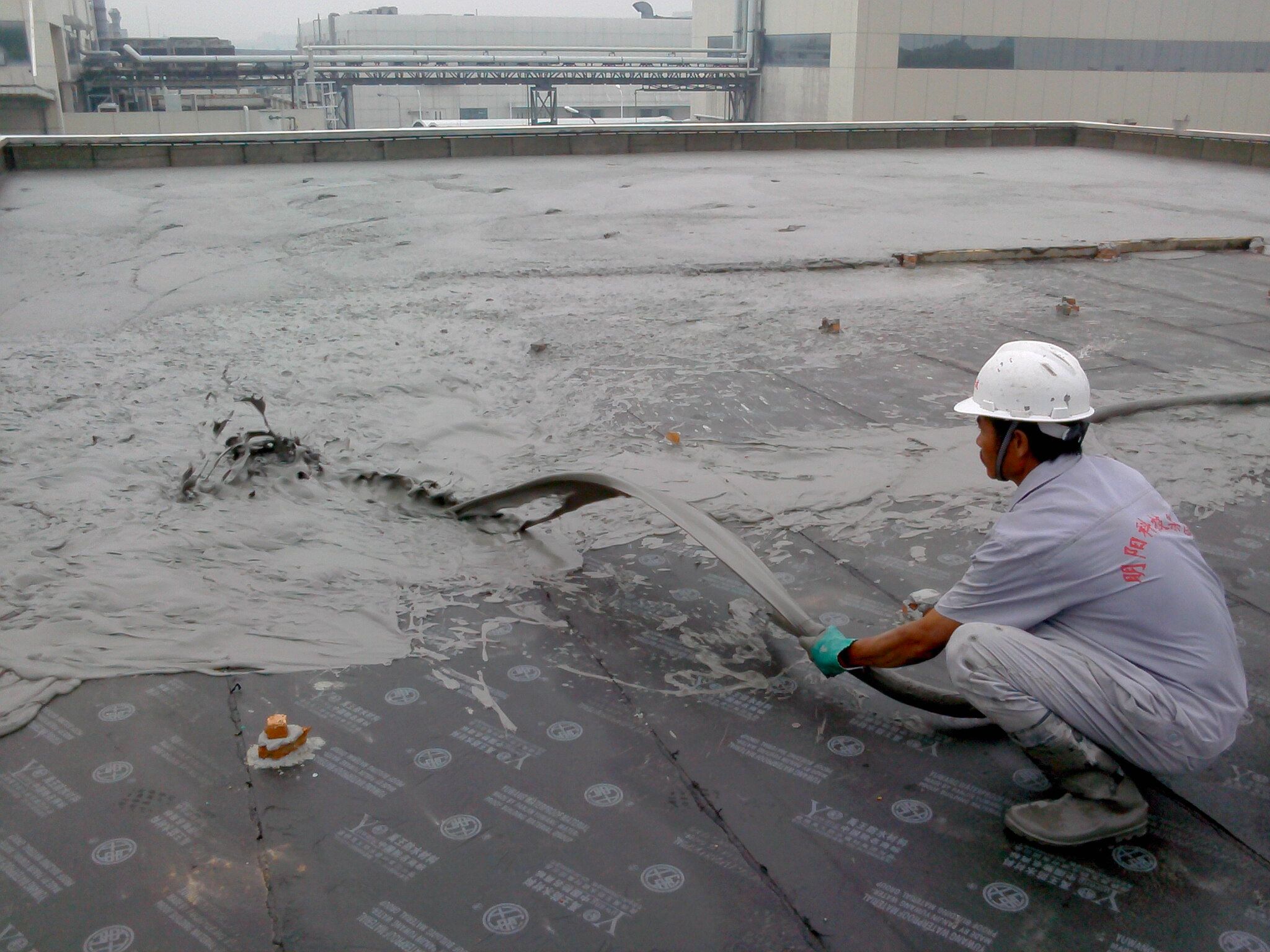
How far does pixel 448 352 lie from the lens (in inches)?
201

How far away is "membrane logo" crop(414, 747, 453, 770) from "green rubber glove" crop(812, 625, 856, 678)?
867 millimetres

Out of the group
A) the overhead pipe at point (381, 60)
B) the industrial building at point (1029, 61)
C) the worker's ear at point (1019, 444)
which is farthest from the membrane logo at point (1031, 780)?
the industrial building at point (1029, 61)

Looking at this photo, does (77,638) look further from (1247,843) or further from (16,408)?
(1247,843)

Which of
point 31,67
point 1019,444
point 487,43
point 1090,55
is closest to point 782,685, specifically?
point 1019,444

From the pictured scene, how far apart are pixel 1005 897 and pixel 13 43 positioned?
28300 mm

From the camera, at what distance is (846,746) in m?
2.31

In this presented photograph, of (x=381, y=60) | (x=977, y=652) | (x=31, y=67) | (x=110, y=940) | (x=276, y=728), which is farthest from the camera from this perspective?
(x=381, y=60)

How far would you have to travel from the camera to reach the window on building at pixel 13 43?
914 inches

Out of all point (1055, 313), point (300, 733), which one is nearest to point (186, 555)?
point (300, 733)

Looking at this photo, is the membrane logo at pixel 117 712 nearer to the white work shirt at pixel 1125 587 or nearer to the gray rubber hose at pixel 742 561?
the gray rubber hose at pixel 742 561

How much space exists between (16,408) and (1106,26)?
1269 inches

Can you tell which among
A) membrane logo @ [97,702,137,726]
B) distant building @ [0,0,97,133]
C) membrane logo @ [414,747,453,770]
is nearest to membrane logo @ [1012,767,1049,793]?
membrane logo @ [414,747,453,770]

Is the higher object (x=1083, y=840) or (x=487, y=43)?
(x=487, y=43)

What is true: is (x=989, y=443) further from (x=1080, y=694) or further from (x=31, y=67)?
(x=31, y=67)
